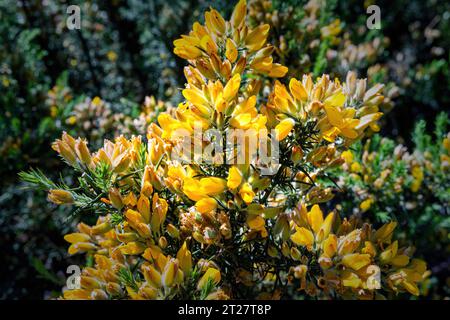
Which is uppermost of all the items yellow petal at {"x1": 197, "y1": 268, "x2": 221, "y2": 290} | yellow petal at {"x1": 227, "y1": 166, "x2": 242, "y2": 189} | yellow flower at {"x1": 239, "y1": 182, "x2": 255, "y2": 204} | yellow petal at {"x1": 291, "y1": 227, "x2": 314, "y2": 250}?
yellow petal at {"x1": 227, "y1": 166, "x2": 242, "y2": 189}

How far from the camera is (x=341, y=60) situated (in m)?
2.55

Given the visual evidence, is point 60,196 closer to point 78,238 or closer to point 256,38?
point 78,238

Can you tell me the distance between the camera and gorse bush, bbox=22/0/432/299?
106cm

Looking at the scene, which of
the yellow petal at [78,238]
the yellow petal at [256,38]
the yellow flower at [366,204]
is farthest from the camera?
the yellow flower at [366,204]

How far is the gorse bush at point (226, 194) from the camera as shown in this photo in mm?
1056

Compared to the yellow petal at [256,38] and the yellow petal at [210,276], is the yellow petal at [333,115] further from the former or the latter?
the yellow petal at [210,276]

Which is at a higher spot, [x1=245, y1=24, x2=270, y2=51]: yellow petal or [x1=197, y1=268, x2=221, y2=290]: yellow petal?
[x1=245, y1=24, x2=270, y2=51]: yellow petal

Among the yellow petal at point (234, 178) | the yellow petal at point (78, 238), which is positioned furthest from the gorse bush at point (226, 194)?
the yellow petal at point (78, 238)

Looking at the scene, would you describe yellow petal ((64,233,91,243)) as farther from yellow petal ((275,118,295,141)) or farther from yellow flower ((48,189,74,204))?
yellow petal ((275,118,295,141))

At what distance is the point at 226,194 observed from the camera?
110cm

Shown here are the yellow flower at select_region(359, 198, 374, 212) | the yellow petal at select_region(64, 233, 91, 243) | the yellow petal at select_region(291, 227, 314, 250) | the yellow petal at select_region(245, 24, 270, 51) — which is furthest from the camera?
the yellow flower at select_region(359, 198, 374, 212)

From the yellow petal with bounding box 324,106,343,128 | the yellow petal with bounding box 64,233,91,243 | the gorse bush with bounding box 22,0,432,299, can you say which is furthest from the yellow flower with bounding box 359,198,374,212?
the yellow petal with bounding box 64,233,91,243

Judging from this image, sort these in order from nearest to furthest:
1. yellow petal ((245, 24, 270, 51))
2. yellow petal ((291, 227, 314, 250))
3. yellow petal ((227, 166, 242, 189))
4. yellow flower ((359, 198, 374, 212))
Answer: yellow petal ((227, 166, 242, 189)), yellow petal ((291, 227, 314, 250)), yellow petal ((245, 24, 270, 51)), yellow flower ((359, 198, 374, 212))

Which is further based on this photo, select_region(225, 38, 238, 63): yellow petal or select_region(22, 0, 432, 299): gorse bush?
select_region(225, 38, 238, 63): yellow petal
